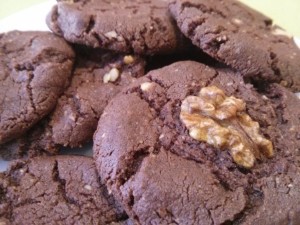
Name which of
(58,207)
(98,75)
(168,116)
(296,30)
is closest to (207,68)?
(168,116)

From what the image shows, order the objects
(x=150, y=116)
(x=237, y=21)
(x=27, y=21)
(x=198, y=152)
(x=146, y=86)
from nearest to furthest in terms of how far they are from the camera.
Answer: (x=198, y=152) → (x=150, y=116) → (x=146, y=86) → (x=237, y=21) → (x=27, y=21)

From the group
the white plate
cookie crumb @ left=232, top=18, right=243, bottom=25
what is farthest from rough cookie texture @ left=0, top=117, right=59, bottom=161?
cookie crumb @ left=232, top=18, right=243, bottom=25

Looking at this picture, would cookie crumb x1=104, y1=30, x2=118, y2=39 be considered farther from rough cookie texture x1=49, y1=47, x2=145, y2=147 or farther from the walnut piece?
the walnut piece

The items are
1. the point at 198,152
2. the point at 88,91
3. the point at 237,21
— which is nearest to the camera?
the point at 198,152

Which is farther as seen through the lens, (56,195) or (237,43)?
(237,43)

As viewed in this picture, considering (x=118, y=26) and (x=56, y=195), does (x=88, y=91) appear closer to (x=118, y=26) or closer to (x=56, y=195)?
(x=118, y=26)

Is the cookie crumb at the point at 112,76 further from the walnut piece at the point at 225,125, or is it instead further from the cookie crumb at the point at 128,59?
the walnut piece at the point at 225,125

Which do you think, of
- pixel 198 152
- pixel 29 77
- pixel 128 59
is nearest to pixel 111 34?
pixel 128 59
